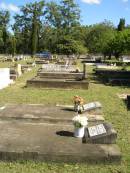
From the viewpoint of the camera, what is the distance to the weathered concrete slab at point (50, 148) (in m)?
7.14

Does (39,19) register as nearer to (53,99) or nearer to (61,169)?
(53,99)

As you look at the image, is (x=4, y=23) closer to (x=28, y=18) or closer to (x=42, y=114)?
(x=28, y=18)

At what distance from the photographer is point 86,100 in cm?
1587

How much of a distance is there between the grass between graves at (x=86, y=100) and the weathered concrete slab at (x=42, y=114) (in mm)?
1310

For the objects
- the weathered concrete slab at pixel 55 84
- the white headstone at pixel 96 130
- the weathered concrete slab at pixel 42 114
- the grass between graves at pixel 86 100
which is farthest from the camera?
the weathered concrete slab at pixel 55 84

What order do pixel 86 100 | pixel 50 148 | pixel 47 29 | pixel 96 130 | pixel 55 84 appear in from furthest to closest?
pixel 47 29, pixel 55 84, pixel 86 100, pixel 96 130, pixel 50 148

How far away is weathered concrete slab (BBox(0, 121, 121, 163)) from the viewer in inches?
281

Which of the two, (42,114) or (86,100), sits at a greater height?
(42,114)

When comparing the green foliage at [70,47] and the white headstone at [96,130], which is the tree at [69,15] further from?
the white headstone at [96,130]

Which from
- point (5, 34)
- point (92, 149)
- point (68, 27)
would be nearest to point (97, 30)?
point (68, 27)

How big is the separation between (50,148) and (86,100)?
28.4 ft

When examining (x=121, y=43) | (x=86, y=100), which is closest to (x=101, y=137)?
(x=86, y=100)

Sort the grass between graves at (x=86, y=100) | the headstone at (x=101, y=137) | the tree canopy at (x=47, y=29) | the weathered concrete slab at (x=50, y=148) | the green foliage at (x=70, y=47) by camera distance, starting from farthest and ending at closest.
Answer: the tree canopy at (x=47, y=29)
the green foliage at (x=70, y=47)
the headstone at (x=101, y=137)
the weathered concrete slab at (x=50, y=148)
the grass between graves at (x=86, y=100)

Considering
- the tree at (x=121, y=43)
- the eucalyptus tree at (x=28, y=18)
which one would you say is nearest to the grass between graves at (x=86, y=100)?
the tree at (x=121, y=43)
